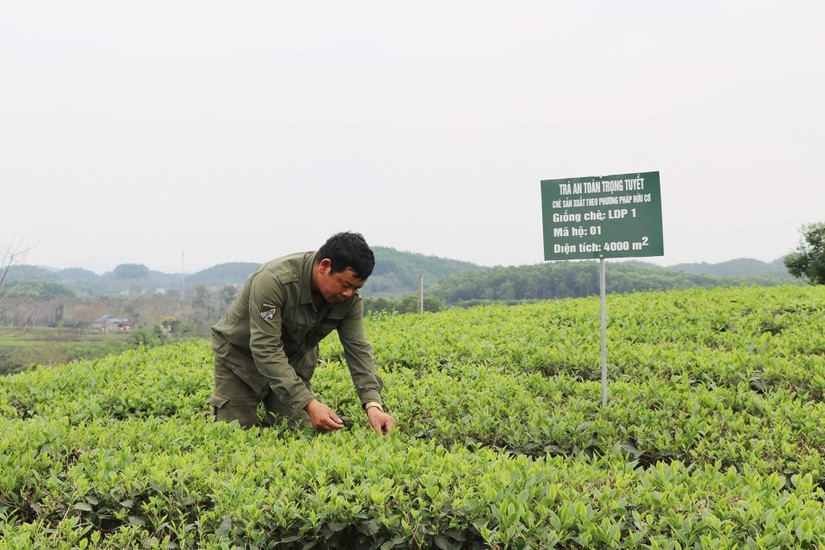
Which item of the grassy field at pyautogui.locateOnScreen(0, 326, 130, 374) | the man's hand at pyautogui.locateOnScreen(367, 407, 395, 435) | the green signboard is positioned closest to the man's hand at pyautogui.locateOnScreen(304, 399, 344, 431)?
the man's hand at pyautogui.locateOnScreen(367, 407, 395, 435)

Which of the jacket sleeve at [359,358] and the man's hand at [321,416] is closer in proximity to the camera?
the man's hand at [321,416]

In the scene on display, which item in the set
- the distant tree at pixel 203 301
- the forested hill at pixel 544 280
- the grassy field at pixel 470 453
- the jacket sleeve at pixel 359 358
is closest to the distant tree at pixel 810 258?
the forested hill at pixel 544 280

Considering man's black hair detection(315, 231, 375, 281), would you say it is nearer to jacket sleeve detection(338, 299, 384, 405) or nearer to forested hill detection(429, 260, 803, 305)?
jacket sleeve detection(338, 299, 384, 405)

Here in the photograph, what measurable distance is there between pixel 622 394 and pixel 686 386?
1.60 feet

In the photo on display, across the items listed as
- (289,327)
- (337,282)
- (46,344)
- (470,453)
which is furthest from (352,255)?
(46,344)

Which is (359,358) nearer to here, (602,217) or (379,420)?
(379,420)

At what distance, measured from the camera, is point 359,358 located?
13.5ft

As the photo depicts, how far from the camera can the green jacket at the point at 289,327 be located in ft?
12.4

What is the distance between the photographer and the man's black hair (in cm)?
356

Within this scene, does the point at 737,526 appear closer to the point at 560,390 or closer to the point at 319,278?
the point at 319,278

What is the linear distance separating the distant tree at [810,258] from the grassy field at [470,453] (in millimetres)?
10981

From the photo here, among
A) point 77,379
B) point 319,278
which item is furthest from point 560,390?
point 77,379

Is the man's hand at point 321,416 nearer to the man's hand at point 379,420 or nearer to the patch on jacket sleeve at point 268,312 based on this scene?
the man's hand at point 379,420

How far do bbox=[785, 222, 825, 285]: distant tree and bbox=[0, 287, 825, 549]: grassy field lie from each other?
1098 centimetres
